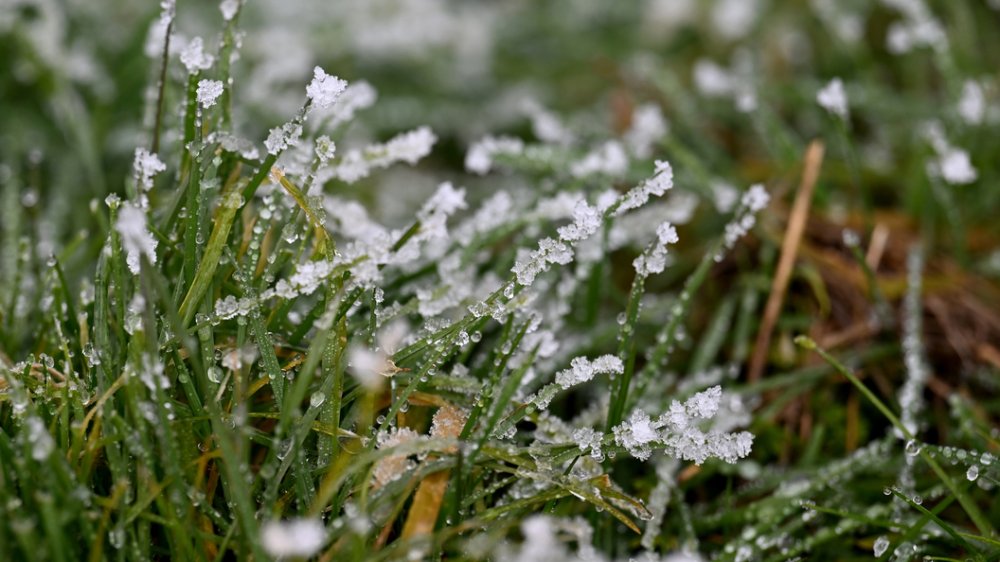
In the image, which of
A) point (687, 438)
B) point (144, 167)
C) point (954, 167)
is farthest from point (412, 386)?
point (954, 167)

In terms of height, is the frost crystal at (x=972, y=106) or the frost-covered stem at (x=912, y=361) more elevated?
the frost crystal at (x=972, y=106)

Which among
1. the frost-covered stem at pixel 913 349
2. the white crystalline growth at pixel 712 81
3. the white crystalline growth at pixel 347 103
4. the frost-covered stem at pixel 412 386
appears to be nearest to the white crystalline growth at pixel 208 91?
the white crystalline growth at pixel 347 103

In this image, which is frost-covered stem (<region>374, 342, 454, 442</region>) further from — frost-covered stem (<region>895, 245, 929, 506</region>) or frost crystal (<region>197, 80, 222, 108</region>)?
frost-covered stem (<region>895, 245, 929, 506</region>)

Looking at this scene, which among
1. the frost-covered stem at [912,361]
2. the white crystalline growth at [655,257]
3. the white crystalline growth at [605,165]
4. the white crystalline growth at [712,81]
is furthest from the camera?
the white crystalline growth at [712,81]

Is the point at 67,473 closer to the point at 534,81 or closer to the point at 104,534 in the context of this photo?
the point at 104,534

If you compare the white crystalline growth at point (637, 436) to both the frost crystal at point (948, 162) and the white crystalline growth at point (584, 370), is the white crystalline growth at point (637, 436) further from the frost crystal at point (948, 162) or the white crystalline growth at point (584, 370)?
the frost crystal at point (948, 162)

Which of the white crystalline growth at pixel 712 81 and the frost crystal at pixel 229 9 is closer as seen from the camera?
the frost crystal at pixel 229 9

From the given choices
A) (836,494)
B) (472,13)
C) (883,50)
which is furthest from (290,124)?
(883,50)
